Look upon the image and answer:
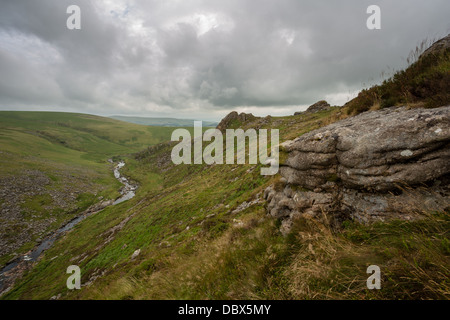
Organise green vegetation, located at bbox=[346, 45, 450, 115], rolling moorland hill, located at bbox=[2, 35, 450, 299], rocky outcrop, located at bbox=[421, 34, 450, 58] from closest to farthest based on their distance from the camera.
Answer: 1. rolling moorland hill, located at bbox=[2, 35, 450, 299]
2. green vegetation, located at bbox=[346, 45, 450, 115]
3. rocky outcrop, located at bbox=[421, 34, 450, 58]

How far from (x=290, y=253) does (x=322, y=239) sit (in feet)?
3.29

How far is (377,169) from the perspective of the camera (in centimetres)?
557

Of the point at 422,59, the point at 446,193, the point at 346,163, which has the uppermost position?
the point at 422,59

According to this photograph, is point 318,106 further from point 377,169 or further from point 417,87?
point 377,169

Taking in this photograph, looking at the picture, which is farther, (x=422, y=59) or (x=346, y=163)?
(x=422, y=59)

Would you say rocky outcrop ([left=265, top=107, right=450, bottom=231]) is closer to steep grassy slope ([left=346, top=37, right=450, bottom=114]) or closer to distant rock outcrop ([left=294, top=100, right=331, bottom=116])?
steep grassy slope ([left=346, top=37, right=450, bottom=114])

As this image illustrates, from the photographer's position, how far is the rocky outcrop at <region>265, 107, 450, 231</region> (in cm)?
472

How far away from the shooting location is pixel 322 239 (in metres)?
5.18

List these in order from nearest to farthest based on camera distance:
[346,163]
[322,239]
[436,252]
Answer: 1. [436,252]
2. [322,239]
3. [346,163]

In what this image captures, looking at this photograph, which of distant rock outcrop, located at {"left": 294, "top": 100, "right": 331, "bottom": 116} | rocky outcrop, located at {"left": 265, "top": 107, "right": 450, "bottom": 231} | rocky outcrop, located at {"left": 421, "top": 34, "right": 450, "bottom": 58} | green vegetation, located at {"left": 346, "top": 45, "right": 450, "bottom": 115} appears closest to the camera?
rocky outcrop, located at {"left": 265, "top": 107, "right": 450, "bottom": 231}

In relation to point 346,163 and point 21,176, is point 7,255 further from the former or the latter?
point 346,163

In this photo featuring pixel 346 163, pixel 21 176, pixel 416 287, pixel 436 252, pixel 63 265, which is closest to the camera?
pixel 416 287

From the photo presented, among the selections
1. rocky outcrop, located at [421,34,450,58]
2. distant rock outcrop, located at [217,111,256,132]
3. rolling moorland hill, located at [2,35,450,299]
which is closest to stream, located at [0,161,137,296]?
rolling moorland hill, located at [2,35,450,299]
